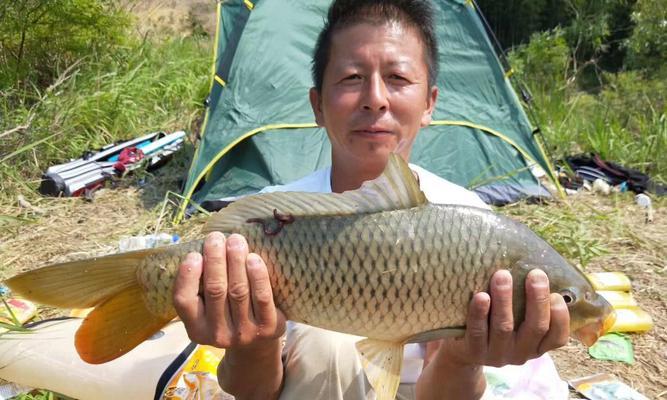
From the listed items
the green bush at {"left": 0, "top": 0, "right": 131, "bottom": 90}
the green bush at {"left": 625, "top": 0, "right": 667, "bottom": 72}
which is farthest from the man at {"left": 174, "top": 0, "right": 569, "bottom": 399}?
the green bush at {"left": 625, "top": 0, "right": 667, "bottom": 72}

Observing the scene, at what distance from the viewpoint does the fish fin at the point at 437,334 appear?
3.49 ft

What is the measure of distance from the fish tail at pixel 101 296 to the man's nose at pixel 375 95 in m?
0.65

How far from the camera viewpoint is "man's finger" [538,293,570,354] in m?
1.07

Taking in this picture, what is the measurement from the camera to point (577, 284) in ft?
3.55

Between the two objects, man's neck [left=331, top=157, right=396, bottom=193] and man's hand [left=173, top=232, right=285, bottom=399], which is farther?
man's neck [left=331, top=157, right=396, bottom=193]

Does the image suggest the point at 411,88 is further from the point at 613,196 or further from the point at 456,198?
the point at 613,196

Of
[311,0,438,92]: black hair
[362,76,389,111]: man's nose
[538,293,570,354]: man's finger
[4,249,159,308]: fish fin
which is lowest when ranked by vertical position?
[538,293,570,354]: man's finger

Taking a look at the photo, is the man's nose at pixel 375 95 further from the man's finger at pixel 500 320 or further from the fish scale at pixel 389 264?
the man's finger at pixel 500 320

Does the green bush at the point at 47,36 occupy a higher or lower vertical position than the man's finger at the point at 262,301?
lower

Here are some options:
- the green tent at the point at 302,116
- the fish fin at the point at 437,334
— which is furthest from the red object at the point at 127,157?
the fish fin at the point at 437,334

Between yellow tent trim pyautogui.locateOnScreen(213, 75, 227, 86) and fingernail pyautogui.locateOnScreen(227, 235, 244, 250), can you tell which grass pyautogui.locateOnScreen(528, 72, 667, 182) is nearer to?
yellow tent trim pyautogui.locateOnScreen(213, 75, 227, 86)

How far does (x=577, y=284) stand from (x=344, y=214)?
0.45 metres

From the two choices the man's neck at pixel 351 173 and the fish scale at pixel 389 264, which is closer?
the fish scale at pixel 389 264

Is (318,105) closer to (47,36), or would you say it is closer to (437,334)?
(437,334)
